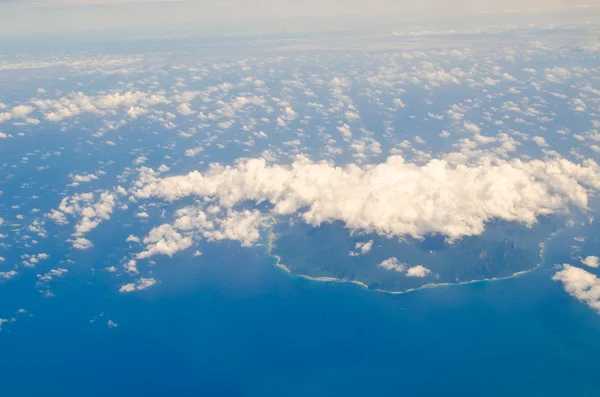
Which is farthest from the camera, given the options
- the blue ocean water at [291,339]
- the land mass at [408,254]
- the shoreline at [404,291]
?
the land mass at [408,254]

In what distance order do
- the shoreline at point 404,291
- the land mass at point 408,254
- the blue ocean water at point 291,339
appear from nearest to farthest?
the blue ocean water at point 291,339
the shoreline at point 404,291
the land mass at point 408,254

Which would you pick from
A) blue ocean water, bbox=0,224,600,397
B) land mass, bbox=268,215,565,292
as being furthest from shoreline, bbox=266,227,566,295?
blue ocean water, bbox=0,224,600,397

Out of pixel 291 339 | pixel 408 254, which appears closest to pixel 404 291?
pixel 408 254

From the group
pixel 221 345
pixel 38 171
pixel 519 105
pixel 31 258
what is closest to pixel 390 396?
pixel 221 345

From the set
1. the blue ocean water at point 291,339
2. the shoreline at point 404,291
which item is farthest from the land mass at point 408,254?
the blue ocean water at point 291,339

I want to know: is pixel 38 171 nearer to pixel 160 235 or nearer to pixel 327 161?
pixel 160 235

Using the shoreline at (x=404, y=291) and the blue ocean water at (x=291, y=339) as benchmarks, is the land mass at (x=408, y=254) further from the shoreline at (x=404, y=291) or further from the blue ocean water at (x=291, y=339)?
the blue ocean water at (x=291, y=339)

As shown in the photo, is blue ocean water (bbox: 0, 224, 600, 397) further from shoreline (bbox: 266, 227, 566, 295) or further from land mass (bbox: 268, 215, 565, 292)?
land mass (bbox: 268, 215, 565, 292)

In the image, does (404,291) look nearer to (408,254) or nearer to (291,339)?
(408,254)
